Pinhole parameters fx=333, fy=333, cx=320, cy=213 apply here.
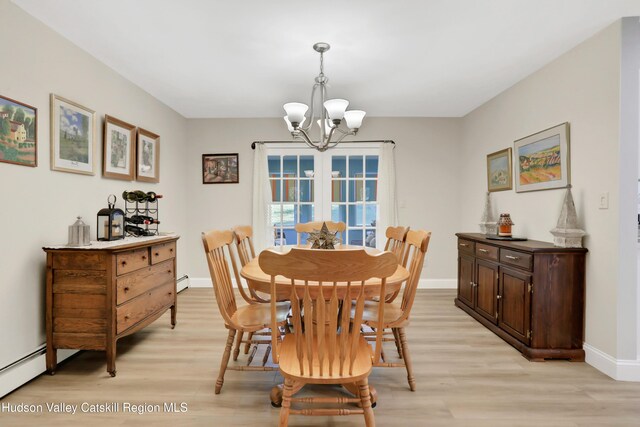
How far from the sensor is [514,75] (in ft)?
10.7

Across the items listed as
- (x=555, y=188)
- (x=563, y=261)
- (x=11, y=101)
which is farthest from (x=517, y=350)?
(x=11, y=101)

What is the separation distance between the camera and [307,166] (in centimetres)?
484

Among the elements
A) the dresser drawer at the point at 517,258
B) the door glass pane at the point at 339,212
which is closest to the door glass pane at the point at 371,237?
the door glass pane at the point at 339,212

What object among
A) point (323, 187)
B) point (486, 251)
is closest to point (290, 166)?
point (323, 187)

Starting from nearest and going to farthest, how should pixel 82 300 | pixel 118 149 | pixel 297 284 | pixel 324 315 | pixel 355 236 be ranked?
pixel 324 315 < pixel 297 284 < pixel 82 300 < pixel 118 149 < pixel 355 236

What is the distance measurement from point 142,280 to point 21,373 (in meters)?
0.86

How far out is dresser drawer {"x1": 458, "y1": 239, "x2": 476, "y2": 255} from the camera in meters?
3.56

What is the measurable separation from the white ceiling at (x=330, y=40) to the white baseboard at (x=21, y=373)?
2.30 metres

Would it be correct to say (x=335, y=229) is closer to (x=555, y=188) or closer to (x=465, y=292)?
(x=465, y=292)

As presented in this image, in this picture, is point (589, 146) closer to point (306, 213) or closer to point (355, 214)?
point (355, 214)

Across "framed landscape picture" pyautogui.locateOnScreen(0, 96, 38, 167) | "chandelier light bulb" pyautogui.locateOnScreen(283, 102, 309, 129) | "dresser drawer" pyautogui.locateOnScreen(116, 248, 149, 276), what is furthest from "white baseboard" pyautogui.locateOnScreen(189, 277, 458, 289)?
"chandelier light bulb" pyautogui.locateOnScreen(283, 102, 309, 129)

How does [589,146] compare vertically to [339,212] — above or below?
above

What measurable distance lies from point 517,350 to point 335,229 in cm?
196

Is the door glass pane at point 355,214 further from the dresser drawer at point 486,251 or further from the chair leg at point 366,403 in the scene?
the chair leg at point 366,403
